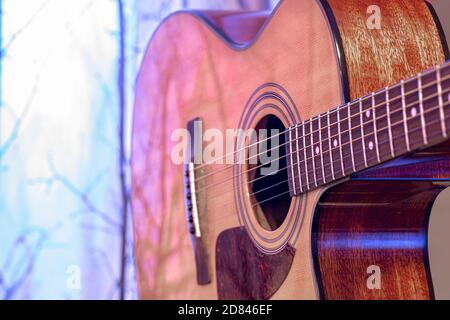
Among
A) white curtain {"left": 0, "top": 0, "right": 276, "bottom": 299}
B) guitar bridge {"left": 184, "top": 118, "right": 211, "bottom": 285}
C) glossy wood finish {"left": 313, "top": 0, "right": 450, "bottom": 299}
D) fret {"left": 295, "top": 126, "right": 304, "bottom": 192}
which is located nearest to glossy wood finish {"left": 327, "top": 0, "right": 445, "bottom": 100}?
glossy wood finish {"left": 313, "top": 0, "right": 450, "bottom": 299}

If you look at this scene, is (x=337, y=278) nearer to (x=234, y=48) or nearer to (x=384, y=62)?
(x=384, y=62)

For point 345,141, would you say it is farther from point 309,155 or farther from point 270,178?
point 270,178

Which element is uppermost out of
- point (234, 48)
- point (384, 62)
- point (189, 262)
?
point (234, 48)

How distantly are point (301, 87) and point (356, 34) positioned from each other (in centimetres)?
11

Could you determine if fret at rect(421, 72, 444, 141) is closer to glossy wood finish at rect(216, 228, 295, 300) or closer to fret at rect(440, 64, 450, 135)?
fret at rect(440, 64, 450, 135)

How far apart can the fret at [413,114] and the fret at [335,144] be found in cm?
12

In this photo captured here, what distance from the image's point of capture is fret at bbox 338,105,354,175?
31.4 inches

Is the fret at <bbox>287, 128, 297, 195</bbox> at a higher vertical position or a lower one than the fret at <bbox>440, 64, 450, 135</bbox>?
higher

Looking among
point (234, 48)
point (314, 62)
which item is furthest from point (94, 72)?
point (314, 62)

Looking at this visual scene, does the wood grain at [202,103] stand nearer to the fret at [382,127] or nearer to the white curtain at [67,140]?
the fret at [382,127]

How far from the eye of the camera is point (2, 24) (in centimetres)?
178

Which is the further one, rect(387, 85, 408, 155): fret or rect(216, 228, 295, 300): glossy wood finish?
rect(216, 228, 295, 300): glossy wood finish

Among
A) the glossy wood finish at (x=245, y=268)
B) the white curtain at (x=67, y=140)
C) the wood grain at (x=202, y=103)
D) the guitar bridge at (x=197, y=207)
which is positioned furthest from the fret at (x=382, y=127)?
the white curtain at (x=67, y=140)

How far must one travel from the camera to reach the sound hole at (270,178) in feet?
3.28
